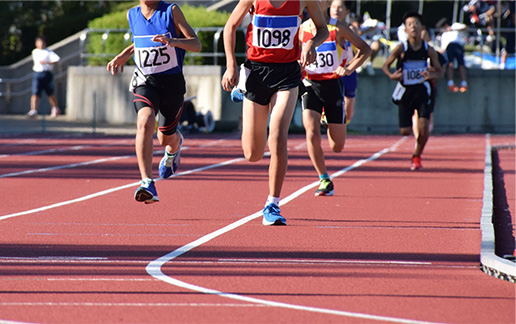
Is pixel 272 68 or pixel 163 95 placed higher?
pixel 272 68

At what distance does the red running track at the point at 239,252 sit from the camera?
16.5ft

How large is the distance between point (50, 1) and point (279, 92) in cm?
2736

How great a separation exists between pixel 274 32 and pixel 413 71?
622cm

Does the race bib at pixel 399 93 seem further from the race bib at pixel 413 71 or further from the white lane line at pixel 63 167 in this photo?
the white lane line at pixel 63 167

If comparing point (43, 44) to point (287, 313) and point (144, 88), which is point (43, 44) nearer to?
point (144, 88)

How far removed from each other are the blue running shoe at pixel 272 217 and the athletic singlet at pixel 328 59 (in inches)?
115

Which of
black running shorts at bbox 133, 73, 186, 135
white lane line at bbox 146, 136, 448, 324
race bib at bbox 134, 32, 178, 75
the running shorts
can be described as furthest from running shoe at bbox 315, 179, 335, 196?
race bib at bbox 134, 32, 178, 75

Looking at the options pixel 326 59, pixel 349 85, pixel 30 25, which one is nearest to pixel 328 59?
pixel 326 59

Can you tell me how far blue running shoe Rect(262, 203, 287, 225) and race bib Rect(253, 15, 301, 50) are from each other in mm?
1287

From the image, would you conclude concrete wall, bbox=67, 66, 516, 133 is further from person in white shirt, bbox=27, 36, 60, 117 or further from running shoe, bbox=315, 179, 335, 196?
running shoe, bbox=315, 179, 335, 196

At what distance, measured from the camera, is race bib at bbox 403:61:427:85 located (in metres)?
14.0

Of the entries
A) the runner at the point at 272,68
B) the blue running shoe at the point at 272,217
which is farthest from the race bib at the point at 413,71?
the blue running shoe at the point at 272,217

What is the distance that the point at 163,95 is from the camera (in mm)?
9023

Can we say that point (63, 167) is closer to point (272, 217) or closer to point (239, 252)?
point (272, 217)
